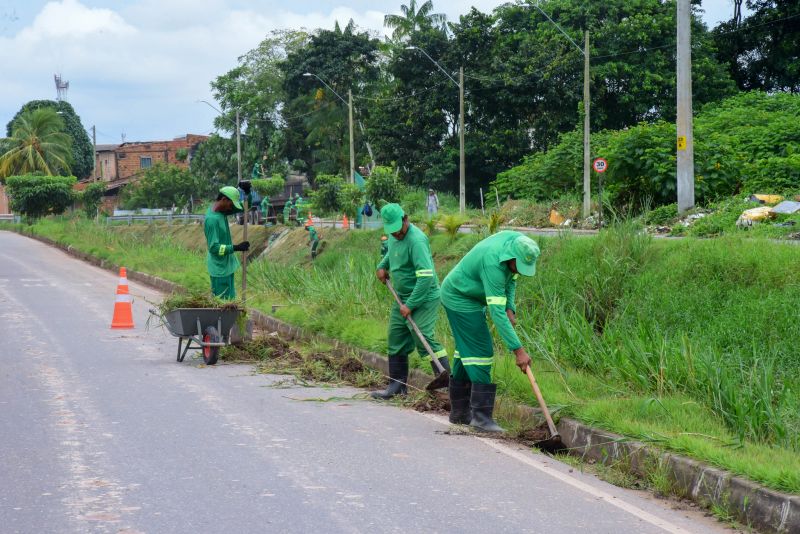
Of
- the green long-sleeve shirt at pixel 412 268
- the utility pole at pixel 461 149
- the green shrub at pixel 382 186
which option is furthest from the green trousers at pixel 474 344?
the utility pole at pixel 461 149

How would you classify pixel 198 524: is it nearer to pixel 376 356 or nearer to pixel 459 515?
pixel 459 515

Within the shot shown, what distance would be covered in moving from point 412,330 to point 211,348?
116 inches

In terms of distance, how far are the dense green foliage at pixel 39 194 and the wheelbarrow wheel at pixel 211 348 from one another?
46.1m

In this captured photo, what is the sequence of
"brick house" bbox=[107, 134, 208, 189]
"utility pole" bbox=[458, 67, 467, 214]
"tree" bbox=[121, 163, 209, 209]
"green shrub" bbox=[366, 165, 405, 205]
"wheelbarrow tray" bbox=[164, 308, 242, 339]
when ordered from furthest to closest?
"brick house" bbox=[107, 134, 208, 189]
"tree" bbox=[121, 163, 209, 209]
"utility pole" bbox=[458, 67, 467, 214]
"green shrub" bbox=[366, 165, 405, 205]
"wheelbarrow tray" bbox=[164, 308, 242, 339]

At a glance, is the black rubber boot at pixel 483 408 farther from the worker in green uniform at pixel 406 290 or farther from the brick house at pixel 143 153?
the brick house at pixel 143 153

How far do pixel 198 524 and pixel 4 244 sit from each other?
36.8 meters

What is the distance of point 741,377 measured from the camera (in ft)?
27.9

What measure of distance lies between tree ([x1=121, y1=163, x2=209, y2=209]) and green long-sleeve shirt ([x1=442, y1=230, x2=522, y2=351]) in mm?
56853

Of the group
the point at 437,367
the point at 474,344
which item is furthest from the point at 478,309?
the point at 437,367

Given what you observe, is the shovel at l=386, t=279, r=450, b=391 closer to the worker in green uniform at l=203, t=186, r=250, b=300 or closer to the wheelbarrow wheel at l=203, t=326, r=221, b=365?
the wheelbarrow wheel at l=203, t=326, r=221, b=365

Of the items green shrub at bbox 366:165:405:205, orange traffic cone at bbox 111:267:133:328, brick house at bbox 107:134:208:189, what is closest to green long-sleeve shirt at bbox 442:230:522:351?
orange traffic cone at bbox 111:267:133:328

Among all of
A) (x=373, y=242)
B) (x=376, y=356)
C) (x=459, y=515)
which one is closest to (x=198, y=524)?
(x=459, y=515)

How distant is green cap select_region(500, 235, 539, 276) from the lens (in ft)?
23.4

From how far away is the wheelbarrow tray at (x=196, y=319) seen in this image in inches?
436
